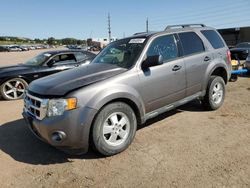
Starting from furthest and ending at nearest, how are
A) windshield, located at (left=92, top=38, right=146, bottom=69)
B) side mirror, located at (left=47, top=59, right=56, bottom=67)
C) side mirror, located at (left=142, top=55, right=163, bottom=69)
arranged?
side mirror, located at (left=47, top=59, right=56, bottom=67), windshield, located at (left=92, top=38, right=146, bottom=69), side mirror, located at (left=142, top=55, right=163, bottom=69)

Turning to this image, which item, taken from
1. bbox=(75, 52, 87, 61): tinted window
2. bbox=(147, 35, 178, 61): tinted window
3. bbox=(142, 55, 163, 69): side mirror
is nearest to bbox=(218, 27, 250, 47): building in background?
bbox=(75, 52, 87, 61): tinted window

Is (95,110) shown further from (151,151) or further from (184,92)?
(184,92)

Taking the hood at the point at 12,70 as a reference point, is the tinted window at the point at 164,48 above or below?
above

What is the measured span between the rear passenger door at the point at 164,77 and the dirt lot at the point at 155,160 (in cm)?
60

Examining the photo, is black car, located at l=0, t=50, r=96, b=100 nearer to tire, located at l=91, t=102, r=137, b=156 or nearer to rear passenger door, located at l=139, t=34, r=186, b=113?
rear passenger door, located at l=139, t=34, r=186, b=113

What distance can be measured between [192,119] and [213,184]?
2.47m

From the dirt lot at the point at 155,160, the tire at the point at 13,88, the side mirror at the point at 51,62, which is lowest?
the dirt lot at the point at 155,160

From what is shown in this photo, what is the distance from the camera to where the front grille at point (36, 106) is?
153 inches

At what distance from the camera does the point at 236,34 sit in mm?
39344

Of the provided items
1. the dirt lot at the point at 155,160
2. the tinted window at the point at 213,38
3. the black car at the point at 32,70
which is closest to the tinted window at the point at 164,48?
the tinted window at the point at 213,38

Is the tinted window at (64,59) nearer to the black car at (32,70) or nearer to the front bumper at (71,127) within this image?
the black car at (32,70)

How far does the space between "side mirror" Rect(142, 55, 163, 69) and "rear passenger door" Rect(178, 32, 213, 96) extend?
0.97m

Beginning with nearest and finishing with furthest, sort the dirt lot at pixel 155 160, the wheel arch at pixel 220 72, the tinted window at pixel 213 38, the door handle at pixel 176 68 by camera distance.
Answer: the dirt lot at pixel 155 160 → the door handle at pixel 176 68 → the tinted window at pixel 213 38 → the wheel arch at pixel 220 72

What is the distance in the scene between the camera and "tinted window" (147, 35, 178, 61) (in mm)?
4910
